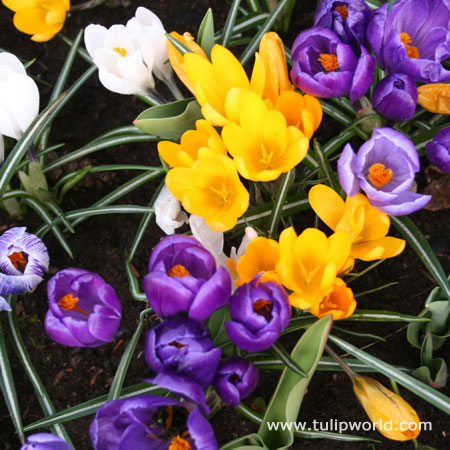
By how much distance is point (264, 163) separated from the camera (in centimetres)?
125

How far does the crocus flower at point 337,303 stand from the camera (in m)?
1.17

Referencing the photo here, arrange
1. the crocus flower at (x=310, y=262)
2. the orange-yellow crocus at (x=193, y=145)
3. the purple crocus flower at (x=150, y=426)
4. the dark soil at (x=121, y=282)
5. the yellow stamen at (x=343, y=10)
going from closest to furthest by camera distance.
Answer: the purple crocus flower at (x=150, y=426) < the crocus flower at (x=310, y=262) < the orange-yellow crocus at (x=193, y=145) < the yellow stamen at (x=343, y=10) < the dark soil at (x=121, y=282)

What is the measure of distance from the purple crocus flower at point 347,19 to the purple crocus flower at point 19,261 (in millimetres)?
854

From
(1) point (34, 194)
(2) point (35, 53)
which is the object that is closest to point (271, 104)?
(1) point (34, 194)

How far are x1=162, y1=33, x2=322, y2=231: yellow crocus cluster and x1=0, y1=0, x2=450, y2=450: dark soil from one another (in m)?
Answer: 0.51

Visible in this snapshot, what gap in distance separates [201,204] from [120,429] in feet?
1.55

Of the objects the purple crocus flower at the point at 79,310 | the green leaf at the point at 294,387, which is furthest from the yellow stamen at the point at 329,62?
the purple crocus flower at the point at 79,310

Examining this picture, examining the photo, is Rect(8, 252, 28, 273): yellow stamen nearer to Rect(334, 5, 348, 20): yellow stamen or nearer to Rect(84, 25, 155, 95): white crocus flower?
Rect(84, 25, 155, 95): white crocus flower

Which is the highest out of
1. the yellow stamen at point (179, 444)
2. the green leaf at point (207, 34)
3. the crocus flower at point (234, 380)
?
the green leaf at point (207, 34)

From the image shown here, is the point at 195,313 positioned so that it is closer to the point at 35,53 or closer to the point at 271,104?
the point at 271,104

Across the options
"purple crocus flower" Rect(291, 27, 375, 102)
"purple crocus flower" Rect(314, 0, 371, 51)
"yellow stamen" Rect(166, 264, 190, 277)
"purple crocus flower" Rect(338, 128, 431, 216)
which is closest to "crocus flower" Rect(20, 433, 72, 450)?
"yellow stamen" Rect(166, 264, 190, 277)

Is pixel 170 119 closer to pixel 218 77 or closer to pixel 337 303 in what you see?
pixel 218 77

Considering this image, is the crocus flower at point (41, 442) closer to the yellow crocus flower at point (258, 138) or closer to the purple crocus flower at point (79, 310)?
the purple crocus flower at point (79, 310)

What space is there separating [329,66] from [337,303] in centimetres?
52
